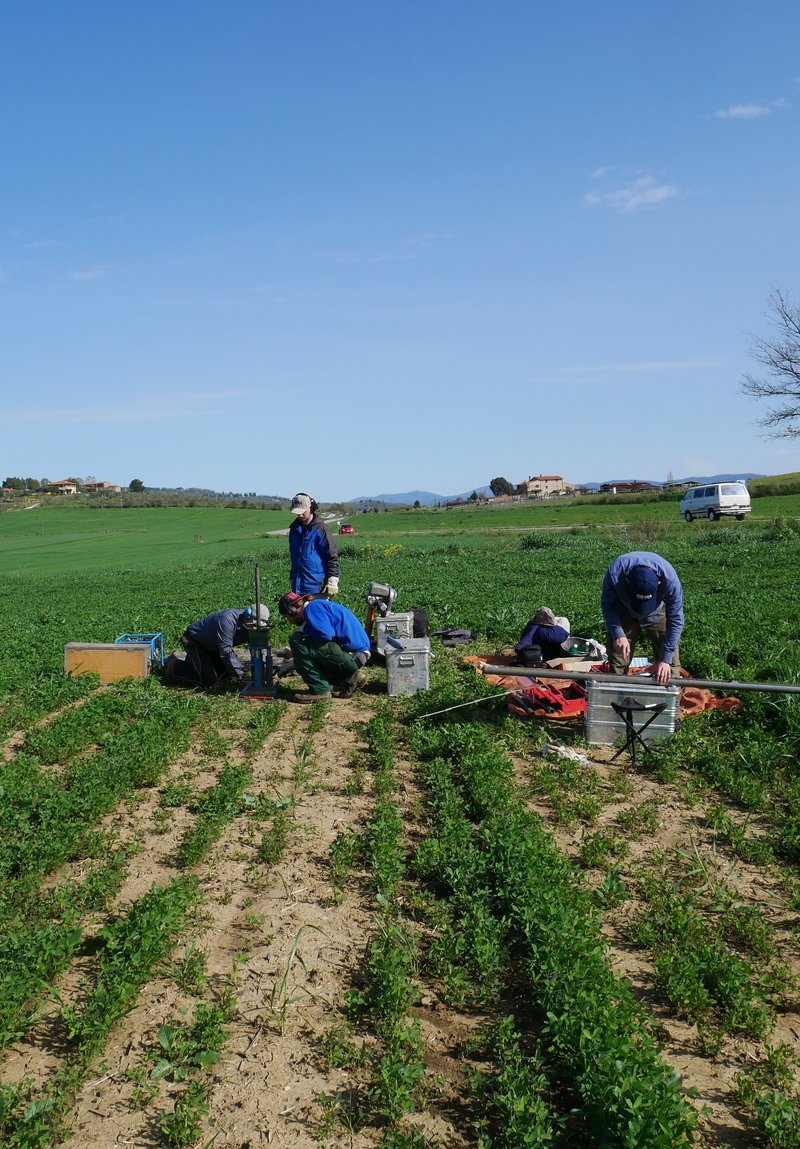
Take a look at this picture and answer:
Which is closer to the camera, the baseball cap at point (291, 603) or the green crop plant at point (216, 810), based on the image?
the green crop plant at point (216, 810)

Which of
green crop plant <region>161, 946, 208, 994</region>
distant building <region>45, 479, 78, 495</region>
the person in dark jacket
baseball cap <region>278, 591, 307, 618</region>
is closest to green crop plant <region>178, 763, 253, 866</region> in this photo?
green crop plant <region>161, 946, 208, 994</region>

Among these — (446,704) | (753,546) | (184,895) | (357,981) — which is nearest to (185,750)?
(446,704)

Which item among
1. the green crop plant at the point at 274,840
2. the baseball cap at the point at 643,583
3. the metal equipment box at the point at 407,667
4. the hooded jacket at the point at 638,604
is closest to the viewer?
the green crop plant at the point at 274,840

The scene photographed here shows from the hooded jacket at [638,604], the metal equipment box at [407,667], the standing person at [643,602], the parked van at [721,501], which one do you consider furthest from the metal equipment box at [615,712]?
the parked van at [721,501]

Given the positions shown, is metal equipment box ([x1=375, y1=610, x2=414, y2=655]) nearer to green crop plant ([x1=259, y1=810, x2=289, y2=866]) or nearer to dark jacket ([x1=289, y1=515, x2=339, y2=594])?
dark jacket ([x1=289, y1=515, x2=339, y2=594])

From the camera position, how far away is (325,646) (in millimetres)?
10047

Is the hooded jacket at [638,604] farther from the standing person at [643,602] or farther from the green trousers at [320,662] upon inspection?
the green trousers at [320,662]

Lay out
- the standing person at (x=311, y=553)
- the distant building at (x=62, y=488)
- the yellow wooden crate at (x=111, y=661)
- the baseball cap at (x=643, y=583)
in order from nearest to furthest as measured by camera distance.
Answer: the baseball cap at (x=643, y=583) → the standing person at (x=311, y=553) → the yellow wooden crate at (x=111, y=661) → the distant building at (x=62, y=488)

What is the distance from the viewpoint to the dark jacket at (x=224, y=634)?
10719 millimetres

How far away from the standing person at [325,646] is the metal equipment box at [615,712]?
3179 mm

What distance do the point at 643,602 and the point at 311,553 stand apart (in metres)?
4.22

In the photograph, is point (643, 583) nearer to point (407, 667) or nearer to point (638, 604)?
point (638, 604)

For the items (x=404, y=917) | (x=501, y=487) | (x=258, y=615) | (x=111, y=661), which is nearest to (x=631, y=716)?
(x=404, y=917)

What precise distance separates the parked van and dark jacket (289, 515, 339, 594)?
3476 cm
